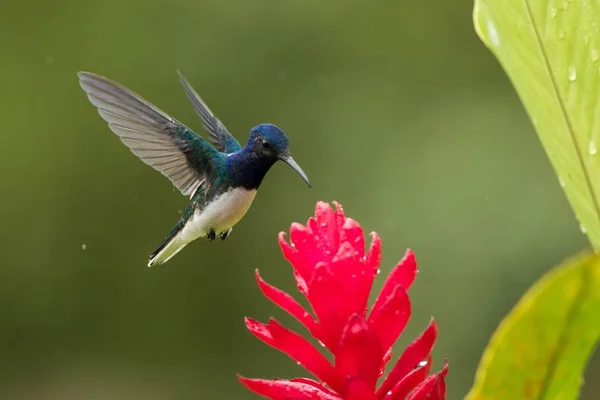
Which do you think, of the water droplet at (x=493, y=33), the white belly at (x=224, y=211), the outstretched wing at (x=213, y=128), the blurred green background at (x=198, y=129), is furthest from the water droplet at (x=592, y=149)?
the blurred green background at (x=198, y=129)

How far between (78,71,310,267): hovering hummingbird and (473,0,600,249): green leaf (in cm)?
79

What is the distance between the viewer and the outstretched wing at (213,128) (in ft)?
5.94

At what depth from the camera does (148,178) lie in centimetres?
454

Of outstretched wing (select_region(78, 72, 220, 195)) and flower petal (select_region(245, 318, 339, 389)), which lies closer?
flower petal (select_region(245, 318, 339, 389))

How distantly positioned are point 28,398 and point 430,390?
4.61 meters

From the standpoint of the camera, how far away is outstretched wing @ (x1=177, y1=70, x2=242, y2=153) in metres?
1.81

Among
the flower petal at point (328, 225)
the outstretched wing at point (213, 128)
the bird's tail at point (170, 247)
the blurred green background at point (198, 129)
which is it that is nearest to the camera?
the flower petal at point (328, 225)

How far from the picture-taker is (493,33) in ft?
2.12

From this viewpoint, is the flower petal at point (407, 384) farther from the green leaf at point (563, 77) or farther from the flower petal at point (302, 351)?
the green leaf at point (563, 77)

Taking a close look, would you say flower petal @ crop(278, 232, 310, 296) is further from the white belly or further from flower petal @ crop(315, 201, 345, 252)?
the white belly

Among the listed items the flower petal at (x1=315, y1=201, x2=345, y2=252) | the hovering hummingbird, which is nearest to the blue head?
the hovering hummingbird

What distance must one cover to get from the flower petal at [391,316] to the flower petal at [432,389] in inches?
2.0

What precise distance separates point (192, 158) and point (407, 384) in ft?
3.55

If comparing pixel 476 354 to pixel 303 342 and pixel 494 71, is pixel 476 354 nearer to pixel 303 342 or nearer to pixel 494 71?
pixel 494 71
